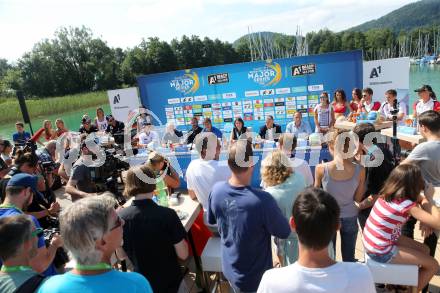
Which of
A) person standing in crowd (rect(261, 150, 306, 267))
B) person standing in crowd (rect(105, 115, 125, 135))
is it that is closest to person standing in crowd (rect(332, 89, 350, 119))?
person standing in crowd (rect(261, 150, 306, 267))

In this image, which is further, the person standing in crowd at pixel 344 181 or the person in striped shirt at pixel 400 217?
the person standing in crowd at pixel 344 181

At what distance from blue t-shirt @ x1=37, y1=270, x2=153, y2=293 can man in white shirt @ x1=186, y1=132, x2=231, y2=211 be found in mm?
1632

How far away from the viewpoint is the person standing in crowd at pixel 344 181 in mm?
2525

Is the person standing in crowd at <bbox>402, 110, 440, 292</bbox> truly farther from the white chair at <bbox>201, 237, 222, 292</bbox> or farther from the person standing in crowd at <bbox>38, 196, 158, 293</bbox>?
the person standing in crowd at <bbox>38, 196, 158, 293</bbox>

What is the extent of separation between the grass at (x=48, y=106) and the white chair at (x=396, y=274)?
26.2 meters

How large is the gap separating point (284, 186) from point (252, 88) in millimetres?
6739

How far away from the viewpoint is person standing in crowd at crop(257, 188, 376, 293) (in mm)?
1248

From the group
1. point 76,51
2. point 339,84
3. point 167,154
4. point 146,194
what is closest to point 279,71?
point 339,84

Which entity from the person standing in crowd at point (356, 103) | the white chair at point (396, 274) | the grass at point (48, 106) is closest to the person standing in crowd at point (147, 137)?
the person standing in crowd at point (356, 103)

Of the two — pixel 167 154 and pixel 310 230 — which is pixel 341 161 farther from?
pixel 167 154

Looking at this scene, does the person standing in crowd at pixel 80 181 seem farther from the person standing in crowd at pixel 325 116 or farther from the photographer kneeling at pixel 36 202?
the person standing in crowd at pixel 325 116

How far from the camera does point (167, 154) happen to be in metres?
5.70

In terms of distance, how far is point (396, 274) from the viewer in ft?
7.27

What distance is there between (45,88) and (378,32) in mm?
72184
